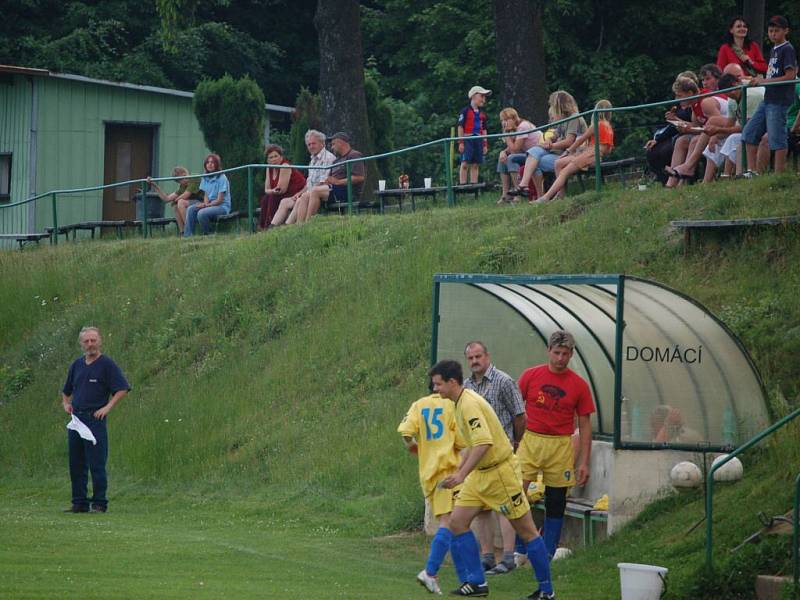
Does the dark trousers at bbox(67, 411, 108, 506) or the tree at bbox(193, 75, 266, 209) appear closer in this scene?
the dark trousers at bbox(67, 411, 108, 506)

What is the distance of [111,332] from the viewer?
26.1 meters

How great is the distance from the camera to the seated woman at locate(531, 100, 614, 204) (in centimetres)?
2061

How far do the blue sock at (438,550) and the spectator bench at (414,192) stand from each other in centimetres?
1192

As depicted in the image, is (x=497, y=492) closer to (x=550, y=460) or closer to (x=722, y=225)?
(x=550, y=460)

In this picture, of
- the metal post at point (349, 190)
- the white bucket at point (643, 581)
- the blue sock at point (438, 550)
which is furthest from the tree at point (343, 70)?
the white bucket at point (643, 581)

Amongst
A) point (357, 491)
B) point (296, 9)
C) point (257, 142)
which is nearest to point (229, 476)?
point (357, 491)

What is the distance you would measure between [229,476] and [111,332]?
7.34 m

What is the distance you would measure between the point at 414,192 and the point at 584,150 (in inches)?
172

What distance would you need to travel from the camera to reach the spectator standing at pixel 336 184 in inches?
992

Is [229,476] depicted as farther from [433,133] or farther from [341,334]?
[433,133]

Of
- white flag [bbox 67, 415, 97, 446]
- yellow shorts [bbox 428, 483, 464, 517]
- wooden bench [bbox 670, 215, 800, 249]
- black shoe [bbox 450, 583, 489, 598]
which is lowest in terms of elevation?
black shoe [bbox 450, 583, 489, 598]

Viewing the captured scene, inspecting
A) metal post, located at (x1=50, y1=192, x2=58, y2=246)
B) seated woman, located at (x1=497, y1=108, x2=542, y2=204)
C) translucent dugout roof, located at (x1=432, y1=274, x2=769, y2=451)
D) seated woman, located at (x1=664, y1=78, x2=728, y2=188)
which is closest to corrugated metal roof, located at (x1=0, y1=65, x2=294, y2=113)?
metal post, located at (x1=50, y1=192, x2=58, y2=246)

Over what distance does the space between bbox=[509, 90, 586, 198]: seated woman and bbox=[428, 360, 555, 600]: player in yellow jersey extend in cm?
975

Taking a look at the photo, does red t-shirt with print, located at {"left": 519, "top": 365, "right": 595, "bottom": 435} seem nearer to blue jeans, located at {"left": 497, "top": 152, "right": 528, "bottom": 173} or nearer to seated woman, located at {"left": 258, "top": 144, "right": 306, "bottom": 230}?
blue jeans, located at {"left": 497, "top": 152, "right": 528, "bottom": 173}
